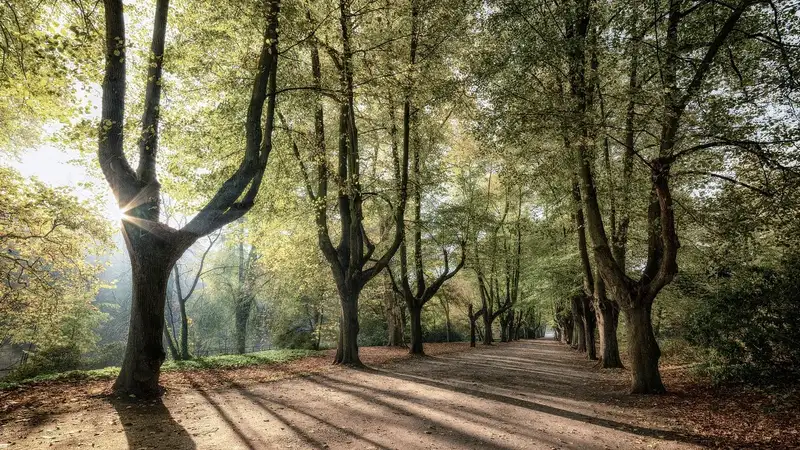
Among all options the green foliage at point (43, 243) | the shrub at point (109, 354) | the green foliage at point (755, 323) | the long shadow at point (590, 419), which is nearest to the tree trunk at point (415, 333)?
the long shadow at point (590, 419)

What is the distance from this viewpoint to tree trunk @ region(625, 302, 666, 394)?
930 cm

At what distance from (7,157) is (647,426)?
74.0 feet

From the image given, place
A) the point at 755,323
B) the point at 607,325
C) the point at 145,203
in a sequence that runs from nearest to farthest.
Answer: the point at 145,203 < the point at 755,323 < the point at 607,325

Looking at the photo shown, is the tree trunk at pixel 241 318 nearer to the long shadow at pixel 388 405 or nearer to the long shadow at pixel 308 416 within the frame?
the long shadow at pixel 388 405

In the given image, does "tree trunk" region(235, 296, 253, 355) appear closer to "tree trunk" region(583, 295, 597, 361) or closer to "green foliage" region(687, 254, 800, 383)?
"tree trunk" region(583, 295, 597, 361)

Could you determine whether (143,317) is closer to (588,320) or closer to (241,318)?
(241,318)

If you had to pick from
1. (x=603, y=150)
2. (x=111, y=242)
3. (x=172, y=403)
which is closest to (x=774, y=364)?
(x=603, y=150)

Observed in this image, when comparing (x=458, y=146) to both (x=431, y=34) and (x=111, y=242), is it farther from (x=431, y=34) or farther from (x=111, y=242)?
(x=111, y=242)

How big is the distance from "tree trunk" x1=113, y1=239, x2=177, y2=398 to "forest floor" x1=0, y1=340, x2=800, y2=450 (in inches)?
17.3

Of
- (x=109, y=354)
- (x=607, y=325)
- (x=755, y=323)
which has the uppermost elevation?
(x=755, y=323)

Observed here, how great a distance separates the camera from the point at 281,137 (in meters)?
12.4

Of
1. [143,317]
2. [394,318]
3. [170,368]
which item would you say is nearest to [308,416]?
[143,317]

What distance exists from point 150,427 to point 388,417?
3.71 metres

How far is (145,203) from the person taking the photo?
7.24 m
